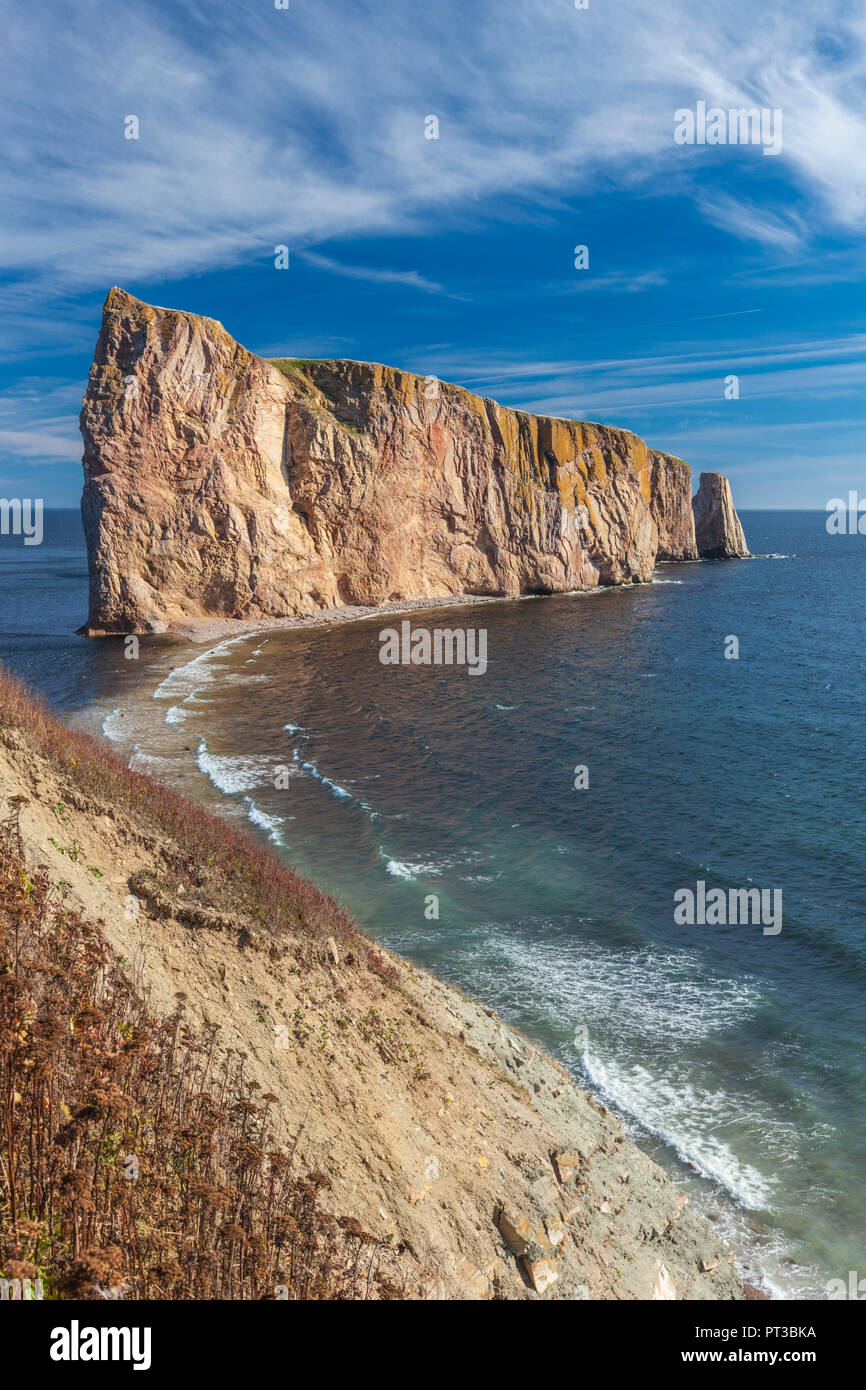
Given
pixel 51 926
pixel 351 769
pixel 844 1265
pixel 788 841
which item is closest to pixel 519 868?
pixel 788 841

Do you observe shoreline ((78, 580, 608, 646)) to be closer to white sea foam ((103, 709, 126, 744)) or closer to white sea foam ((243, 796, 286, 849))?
white sea foam ((103, 709, 126, 744))

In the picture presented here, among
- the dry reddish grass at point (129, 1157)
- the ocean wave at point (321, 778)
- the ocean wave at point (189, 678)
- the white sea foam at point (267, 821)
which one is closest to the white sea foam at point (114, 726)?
the ocean wave at point (189, 678)

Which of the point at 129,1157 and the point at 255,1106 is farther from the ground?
the point at 129,1157

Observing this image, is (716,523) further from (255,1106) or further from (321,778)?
(255,1106)

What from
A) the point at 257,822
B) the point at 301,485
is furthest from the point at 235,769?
the point at 301,485

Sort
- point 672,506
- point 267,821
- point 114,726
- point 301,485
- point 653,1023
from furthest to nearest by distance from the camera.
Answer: point 672,506
point 301,485
point 114,726
point 267,821
point 653,1023
